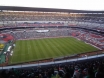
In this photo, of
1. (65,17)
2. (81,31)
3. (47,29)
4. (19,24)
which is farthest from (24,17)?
(81,31)

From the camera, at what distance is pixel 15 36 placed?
133 ft

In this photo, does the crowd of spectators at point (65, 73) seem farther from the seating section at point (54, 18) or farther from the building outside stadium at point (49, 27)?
the seating section at point (54, 18)

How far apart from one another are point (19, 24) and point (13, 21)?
8.61ft

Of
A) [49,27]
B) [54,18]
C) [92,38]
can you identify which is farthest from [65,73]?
[54,18]

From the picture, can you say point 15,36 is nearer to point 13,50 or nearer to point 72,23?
point 13,50

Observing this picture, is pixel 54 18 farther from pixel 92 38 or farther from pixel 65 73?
pixel 65 73

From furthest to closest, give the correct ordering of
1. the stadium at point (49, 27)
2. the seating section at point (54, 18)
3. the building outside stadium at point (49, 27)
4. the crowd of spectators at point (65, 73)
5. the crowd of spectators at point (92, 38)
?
the seating section at point (54, 18)
the building outside stadium at point (49, 27)
the stadium at point (49, 27)
the crowd of spectators at point (92, 38)
the crowd of spectators at point (65, 73)

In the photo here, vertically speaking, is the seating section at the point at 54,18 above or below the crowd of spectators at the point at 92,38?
above

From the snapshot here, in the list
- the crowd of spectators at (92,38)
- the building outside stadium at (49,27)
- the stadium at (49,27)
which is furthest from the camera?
the building outside stadium at (49,27)

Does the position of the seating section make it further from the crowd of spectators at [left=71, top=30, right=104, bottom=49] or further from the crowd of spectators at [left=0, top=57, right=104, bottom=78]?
the crowd of spectators at [left=0, top=57, right=104, bottom=78]

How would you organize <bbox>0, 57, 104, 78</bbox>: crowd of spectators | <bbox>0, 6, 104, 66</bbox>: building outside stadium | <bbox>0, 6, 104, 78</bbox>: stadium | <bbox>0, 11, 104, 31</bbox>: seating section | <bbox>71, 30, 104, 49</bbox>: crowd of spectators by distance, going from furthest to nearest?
<bbox>0, 11, 104, 31</bbox>: seating section → <bbox>0, 6, 104, 66</bbox>: building outside stadium → <bbox>0, 6, 104, 78</bbox>: stadium → <bbox>71, 30, 104, 49</bbox>: crowd of spectators → <bbox>0, 57, 104, 78</bbox>: crowd of spectators

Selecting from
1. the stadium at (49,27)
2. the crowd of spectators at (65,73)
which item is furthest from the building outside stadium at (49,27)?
the crowd of spectators at (65,73)

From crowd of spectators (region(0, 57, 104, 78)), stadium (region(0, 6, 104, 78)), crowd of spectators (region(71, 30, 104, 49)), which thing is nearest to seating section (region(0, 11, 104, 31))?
stadium (region(0, 6, 104, 78))

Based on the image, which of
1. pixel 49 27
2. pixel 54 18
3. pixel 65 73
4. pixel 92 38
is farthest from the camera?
pixel 54 18
